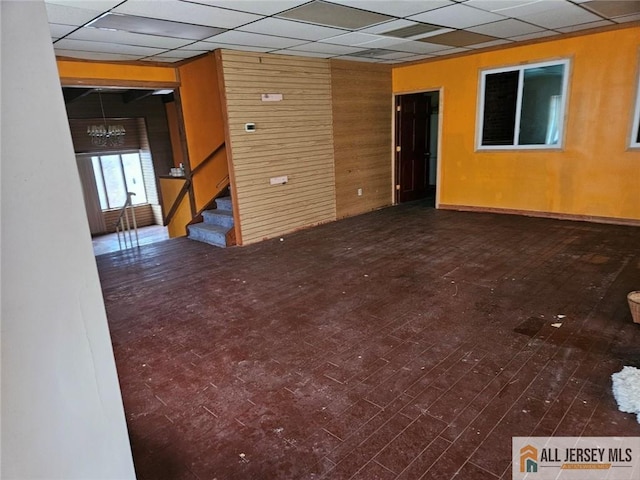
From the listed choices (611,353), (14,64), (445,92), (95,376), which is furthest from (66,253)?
(445,92)

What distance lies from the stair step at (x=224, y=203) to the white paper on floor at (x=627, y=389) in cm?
536

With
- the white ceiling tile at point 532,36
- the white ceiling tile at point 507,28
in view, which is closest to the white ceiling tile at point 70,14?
the white ceiling tile at point 507,28

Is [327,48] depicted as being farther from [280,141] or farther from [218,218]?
[218,218]

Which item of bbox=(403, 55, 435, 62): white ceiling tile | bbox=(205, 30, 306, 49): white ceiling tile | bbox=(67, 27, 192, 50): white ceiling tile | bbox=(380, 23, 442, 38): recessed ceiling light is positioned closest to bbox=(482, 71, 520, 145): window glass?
bbox=(403, 55, 435, 62): white ceiling tile

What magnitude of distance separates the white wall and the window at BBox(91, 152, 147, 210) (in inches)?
458

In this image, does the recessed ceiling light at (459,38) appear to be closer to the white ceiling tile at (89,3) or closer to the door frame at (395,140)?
the door frame at (395,140)

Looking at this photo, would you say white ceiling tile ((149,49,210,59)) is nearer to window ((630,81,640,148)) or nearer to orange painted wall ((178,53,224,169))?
orange painted wall ((178,53,224,169))

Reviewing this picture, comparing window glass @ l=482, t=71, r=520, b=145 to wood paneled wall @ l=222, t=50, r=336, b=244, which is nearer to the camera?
wood paneled wall @ l=222, t=50, r=336, b=244

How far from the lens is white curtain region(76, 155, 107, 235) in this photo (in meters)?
11.1

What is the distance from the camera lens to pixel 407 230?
6.22 m

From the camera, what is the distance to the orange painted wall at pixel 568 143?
5.48 m

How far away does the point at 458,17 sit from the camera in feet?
14.4

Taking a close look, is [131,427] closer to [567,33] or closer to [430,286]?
[430,286]

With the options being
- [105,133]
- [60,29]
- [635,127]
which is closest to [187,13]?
[60,29]
